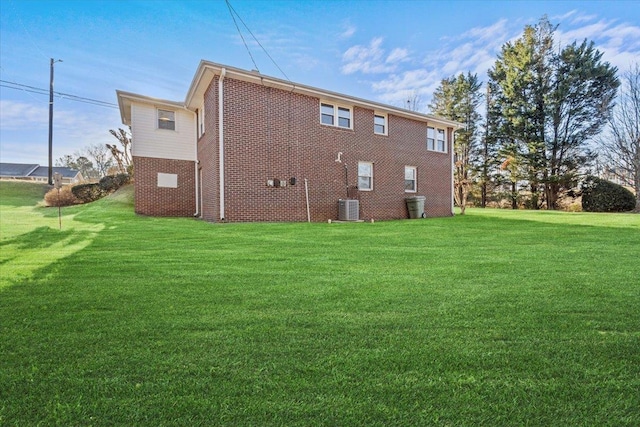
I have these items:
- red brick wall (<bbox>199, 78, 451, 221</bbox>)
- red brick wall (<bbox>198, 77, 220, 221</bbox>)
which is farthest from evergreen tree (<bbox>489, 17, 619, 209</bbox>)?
red brick wall (<bbox>198, 77, 220, 221</bbox>)

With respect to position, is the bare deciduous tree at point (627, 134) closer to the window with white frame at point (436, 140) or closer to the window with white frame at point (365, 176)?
the window with white frame at point (436, 140)

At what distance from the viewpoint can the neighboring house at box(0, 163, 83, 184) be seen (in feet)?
154

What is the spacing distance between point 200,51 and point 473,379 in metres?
14.2

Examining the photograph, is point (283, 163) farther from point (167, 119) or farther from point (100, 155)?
point (100, 155)

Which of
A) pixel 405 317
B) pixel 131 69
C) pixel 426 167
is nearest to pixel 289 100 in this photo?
pixel 426 167

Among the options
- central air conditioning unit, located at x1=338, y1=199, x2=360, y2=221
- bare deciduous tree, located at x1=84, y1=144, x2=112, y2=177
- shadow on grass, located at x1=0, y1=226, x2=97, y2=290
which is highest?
bare deciduous tree, located at x1=84, y1=144, x2=112, y2=177

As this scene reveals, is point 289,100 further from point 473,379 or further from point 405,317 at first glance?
point 473,379

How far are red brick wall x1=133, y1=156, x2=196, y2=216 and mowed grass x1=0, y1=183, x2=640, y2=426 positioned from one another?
904 cm

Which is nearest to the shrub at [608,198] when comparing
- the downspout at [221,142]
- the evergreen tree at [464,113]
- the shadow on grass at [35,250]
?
the evergreen tree at [464,113]

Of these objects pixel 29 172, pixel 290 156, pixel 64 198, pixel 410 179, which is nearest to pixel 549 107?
pixel 410 179

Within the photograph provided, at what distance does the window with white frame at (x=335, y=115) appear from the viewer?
1220cm

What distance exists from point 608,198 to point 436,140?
11593 mm

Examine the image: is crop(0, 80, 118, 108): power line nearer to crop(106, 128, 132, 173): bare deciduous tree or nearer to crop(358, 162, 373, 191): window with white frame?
crop(106, 128, 132, 173): bare deciduous tree

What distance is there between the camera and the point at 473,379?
5.49ft
